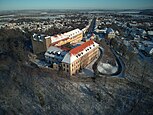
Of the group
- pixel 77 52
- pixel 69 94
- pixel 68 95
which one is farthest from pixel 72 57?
pixel 68 95

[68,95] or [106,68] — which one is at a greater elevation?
[106,68]

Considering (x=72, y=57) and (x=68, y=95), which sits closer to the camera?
(x=68, y=95)

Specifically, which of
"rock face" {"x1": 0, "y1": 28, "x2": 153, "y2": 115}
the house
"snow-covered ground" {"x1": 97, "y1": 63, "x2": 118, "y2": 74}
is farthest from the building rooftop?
"snow-covered ground" {"x1": 97, "y1": 63, "x2": 118, "y2": 74}

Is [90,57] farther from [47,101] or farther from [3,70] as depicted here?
[3,70]

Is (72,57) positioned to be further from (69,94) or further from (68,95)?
(68,95)

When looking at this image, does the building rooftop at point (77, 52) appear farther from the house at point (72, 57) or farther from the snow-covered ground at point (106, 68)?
the snow-covered ground at point (106, 68)
